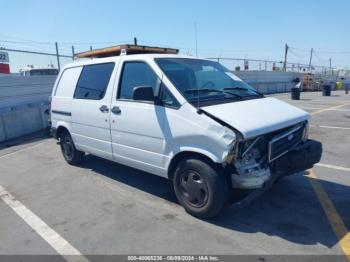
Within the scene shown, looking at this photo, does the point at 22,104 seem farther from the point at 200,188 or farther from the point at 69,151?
the point at 200,188

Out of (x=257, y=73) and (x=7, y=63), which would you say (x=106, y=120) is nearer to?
(x=7, y=63)

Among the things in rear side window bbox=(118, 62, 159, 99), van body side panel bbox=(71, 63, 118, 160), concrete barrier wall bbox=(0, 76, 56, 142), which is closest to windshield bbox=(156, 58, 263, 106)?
rear side window bbox=(118, 62, 159, 99)

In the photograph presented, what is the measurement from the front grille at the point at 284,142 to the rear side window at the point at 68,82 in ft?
12.6

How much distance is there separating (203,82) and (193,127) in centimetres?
96

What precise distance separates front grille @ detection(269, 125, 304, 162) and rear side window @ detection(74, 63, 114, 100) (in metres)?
2.77

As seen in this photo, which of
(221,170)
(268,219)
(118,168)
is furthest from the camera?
(118,168)

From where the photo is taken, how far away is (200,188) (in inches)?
157

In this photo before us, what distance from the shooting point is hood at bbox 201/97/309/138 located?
11.8 feet

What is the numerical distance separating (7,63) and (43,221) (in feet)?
34.3

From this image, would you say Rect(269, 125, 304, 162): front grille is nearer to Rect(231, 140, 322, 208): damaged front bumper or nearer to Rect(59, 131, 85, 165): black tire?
Rect(231, 140, 322, 208): damaged front bumper

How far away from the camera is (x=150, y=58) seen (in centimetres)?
457

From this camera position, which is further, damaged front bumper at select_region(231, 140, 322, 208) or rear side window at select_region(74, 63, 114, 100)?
rear side window at select_region(74, 63, 114, 100)

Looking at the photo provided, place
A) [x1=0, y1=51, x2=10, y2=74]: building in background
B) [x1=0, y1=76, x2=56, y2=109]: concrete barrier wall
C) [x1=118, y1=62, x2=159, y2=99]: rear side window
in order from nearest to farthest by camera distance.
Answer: [x1=118, y1=62, x2=159, y2=99]: rear side window, [x1=0, y1=76, x2=56, y2=109]: concrete barrier wall, [x1=0, y1=51, x2=10, y2=74]: building in background

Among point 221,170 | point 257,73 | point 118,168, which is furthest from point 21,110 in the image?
point 257,73
